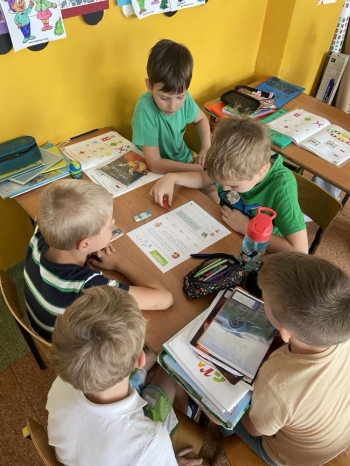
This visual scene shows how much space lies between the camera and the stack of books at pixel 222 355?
0.95 metres

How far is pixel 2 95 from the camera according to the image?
5.12 ft

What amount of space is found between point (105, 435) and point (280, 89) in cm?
231

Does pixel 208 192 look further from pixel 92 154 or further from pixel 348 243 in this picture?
pixel 348 243

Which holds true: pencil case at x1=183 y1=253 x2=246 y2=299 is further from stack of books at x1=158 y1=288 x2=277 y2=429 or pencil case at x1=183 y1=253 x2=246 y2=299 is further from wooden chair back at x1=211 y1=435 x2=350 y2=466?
wooden chair back at x1=211 y1=435 x2=350 y2=466

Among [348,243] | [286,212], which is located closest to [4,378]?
[286,212]

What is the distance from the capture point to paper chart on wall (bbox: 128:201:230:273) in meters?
1.32

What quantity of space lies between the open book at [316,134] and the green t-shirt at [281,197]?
60cm

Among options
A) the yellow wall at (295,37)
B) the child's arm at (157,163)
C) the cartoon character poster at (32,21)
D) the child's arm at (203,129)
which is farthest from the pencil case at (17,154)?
the yellow wall at (295,37)

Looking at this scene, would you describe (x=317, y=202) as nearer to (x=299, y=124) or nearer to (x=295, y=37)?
(x=299, y=124)

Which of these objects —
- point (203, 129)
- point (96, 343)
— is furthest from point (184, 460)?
point (203, 129)

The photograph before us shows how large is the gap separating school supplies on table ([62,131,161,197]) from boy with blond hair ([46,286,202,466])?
31.3 inches

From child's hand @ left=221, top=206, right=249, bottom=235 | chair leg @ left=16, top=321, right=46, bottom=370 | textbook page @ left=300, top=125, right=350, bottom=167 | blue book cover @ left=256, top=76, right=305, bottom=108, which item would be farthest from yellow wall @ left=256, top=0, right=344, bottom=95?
chair leg @ left=16, top=321, right=46, bottom=370

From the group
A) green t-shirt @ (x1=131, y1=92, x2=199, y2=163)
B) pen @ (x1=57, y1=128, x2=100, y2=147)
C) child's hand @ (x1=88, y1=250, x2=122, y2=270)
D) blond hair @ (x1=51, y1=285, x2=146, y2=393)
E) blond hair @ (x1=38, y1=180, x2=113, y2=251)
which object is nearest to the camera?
blond hair @ (x1=51, y1=285, x2=146, y2=393)

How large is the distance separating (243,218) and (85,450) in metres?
0.92
